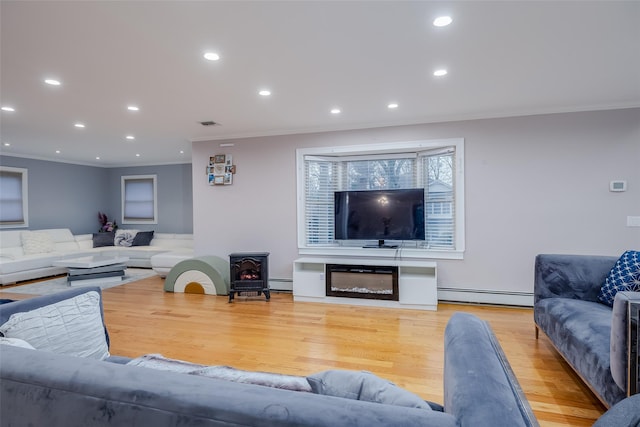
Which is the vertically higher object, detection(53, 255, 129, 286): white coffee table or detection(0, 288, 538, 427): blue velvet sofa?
detection(0, 288, 538, 427): blue velvet sofa

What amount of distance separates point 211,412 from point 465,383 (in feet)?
1.99

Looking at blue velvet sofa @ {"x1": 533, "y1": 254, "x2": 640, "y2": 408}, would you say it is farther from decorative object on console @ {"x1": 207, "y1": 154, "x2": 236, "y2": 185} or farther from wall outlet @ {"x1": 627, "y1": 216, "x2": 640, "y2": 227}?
decorative object on console @ {"x1": 207, "y1": 154, "x2": 236, "y2": 185}

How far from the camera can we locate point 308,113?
399cm

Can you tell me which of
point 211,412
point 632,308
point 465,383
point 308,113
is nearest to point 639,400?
point 465,383

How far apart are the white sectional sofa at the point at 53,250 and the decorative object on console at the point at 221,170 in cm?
156

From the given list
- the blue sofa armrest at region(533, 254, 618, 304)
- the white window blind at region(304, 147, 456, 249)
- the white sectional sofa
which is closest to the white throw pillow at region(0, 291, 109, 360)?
the white window blind at region(304, 147, 456, 249)

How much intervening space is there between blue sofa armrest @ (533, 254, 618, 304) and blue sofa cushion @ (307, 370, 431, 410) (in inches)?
99.8

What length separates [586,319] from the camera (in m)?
2.17

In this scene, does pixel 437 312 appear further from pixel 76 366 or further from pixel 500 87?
pixel 76 366

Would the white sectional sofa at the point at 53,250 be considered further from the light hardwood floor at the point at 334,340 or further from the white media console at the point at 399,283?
the white media console at the point at 399,283

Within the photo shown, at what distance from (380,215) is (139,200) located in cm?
675

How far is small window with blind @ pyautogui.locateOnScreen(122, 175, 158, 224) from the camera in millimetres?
8109

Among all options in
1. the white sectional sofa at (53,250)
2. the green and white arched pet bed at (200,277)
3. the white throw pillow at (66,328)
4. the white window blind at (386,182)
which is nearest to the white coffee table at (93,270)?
the white sectional sofa at (53,250)

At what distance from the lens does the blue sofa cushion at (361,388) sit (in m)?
0.85
